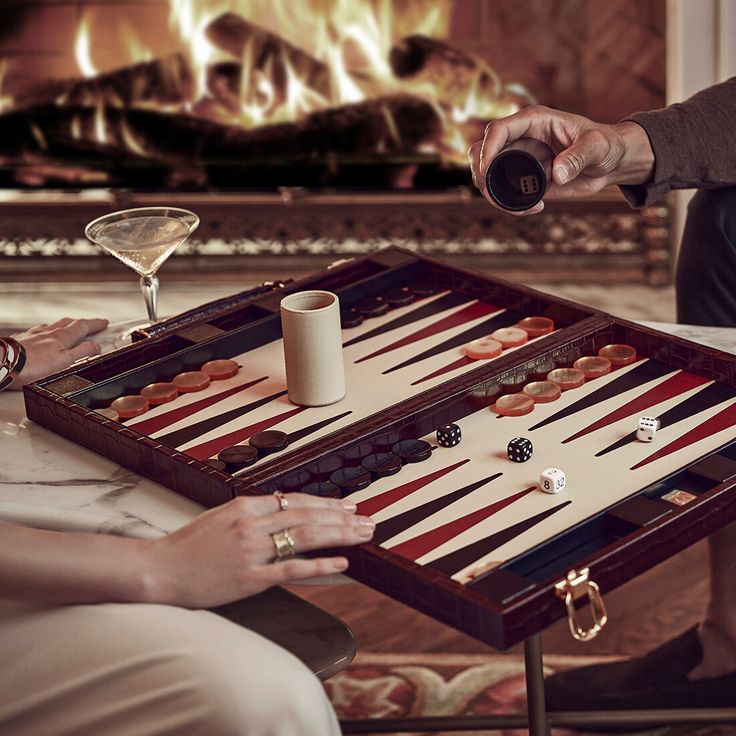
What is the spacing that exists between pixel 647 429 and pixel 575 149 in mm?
591

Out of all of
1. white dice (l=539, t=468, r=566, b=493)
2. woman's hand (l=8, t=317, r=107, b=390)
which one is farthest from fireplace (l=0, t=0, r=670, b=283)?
white dice (l=539, t=468, r=566, b=493)

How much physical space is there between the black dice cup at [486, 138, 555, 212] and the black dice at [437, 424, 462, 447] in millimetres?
471

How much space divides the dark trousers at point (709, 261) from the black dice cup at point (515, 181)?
15.5 inches

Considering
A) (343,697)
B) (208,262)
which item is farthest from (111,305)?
(343,697)

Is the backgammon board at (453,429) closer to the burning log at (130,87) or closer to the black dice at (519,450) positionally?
the black dice at (519,450)

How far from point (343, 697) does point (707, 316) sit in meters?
1.00

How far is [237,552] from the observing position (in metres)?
1.37

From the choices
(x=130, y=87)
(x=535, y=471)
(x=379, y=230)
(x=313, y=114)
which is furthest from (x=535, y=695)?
(x=130, y=87)

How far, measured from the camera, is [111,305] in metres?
3.86

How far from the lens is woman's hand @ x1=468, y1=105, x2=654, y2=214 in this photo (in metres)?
1.99

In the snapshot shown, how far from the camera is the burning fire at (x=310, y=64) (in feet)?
11.7

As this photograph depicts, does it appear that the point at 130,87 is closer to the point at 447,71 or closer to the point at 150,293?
the point at 447,71

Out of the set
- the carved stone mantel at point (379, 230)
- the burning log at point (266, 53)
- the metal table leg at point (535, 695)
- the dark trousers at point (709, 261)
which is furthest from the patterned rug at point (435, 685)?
the burning log at point (266, 53)

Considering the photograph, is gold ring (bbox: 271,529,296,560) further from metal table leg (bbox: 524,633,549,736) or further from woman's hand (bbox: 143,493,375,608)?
metal table leg (bbox: 524,633,549,736)
